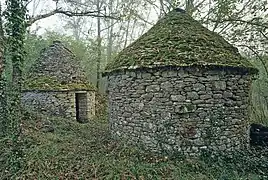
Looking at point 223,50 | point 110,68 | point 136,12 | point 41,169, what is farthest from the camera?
point 136,12

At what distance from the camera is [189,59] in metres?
7.64

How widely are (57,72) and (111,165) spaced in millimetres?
8726

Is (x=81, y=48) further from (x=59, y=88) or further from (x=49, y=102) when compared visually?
(x=49, y=102)

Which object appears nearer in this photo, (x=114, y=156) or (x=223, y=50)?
(x=114, y=156)

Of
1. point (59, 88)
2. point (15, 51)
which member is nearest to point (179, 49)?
point (15, 51)

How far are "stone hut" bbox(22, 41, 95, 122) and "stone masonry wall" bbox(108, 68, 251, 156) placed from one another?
21.4ft

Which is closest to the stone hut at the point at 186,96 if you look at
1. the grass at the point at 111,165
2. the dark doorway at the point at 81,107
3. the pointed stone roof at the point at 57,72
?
the grass at the point at 111,165

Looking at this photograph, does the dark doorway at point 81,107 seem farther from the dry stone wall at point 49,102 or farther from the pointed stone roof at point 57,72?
the dry stone wall at point 49,102

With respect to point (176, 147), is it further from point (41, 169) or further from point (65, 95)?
point (65, 95)

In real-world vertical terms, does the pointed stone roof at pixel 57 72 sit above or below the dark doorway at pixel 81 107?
above

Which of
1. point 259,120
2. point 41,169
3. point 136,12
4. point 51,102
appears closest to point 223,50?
point 41,169

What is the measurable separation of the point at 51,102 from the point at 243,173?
30.8ft

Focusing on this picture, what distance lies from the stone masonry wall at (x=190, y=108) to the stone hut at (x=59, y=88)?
652 centimetres

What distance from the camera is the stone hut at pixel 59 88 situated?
1362 centimetres
